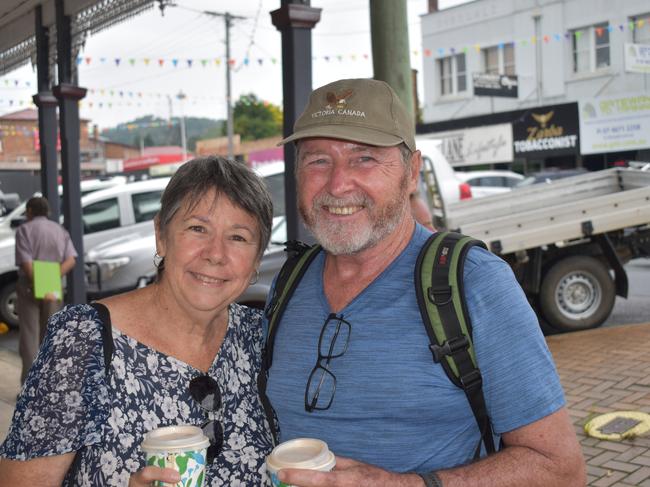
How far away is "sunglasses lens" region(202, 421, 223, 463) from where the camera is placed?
6.91ft

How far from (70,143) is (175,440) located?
27.4ft

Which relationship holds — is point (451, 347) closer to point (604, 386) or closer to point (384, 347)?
point (384, 347)

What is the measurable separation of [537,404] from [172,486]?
35.0 inches

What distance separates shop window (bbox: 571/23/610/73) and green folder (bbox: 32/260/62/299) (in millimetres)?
19415

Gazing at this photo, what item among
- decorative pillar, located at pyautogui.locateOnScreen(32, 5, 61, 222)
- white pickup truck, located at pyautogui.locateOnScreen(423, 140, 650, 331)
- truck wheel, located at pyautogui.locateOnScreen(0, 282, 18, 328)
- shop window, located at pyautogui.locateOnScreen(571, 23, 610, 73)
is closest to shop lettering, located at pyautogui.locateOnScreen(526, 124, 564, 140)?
shop window, located at pyautogui.locateOnScreen(571, 23, 610, 73)

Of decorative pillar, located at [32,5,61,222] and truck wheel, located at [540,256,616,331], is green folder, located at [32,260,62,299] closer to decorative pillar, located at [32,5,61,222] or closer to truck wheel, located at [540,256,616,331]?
decorative pillar, located at [32,5,61,222]

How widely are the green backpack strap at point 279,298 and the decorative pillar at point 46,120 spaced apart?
8704 mm

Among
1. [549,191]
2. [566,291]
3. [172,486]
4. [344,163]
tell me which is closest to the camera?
[172,486]

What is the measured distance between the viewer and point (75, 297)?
9.16 meters

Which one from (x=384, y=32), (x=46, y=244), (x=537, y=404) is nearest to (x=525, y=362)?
(x=537, y=404)

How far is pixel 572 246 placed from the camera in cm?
859

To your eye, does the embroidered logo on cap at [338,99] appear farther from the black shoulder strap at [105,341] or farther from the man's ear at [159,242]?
the black shoulder strap at [105,341]

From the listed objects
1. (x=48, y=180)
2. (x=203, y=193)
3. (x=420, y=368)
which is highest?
(x=48, y=180)

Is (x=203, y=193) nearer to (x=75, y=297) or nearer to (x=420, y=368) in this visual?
(x=420, y=368)
